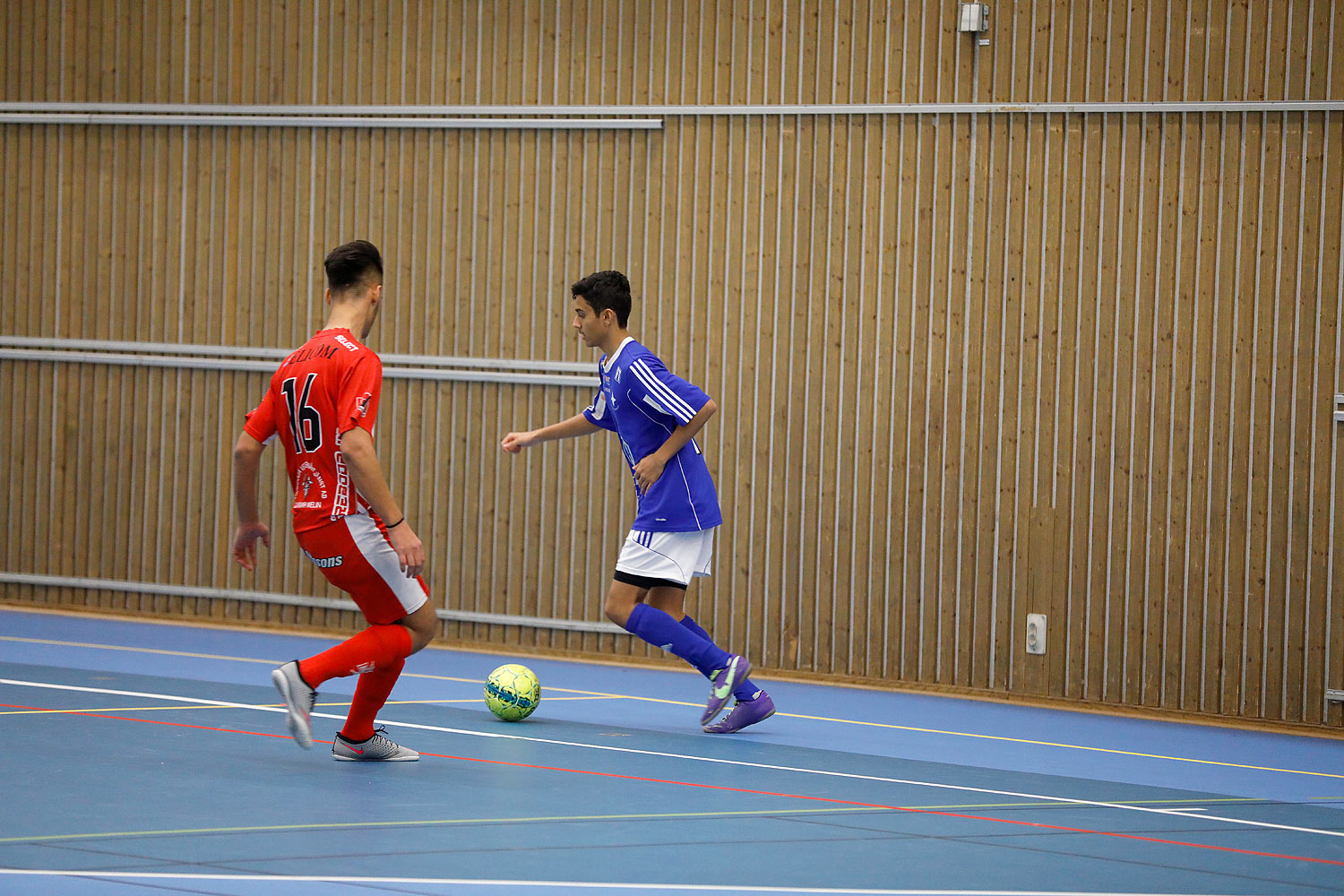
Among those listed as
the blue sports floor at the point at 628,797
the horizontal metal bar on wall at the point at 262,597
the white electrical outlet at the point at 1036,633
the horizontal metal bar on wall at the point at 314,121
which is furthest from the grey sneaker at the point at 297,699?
the horizontal metal bar on wall at the point at 314,121

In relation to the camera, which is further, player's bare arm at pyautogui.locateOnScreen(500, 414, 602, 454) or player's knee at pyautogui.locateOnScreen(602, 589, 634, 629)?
player's bare arm at pyautogui.locateOnScreen(500, 414, 602, 454)

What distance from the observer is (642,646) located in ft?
37.3

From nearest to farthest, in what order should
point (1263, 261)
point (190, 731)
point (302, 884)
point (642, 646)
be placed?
1. point (302, 884)
2. point (190, 731)
3. point (1263, 261)
4. point (642, 646)

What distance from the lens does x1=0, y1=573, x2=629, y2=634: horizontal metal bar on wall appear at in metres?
11.6

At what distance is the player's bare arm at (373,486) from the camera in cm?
612

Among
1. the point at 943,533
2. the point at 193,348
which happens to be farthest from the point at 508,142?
the point at 943,533

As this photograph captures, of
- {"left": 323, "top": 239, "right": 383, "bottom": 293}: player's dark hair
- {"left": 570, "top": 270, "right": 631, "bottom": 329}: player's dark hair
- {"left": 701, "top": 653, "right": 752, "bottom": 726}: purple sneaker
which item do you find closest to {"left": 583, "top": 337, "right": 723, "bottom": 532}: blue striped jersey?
{"left": 570, "top": 270, "right": 631, "bottom": 329}: player's dark hair

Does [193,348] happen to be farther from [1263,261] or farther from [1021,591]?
[1263,261]

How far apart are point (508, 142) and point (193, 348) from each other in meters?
2.96

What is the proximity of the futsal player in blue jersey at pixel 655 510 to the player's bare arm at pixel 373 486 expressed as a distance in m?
1.91

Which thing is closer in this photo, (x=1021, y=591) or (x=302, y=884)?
(x=302, y=884)

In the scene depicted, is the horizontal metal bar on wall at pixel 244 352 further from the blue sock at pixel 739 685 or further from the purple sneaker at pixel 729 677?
the purple sneaker at pixel 729 677

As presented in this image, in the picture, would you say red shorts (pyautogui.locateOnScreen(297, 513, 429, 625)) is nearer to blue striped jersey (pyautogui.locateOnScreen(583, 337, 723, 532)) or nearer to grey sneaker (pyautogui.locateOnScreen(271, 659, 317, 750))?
grey sneaker (pyautogui.locateOnScreen(271, 659, 317, 750))

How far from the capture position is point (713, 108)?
1111 cm
